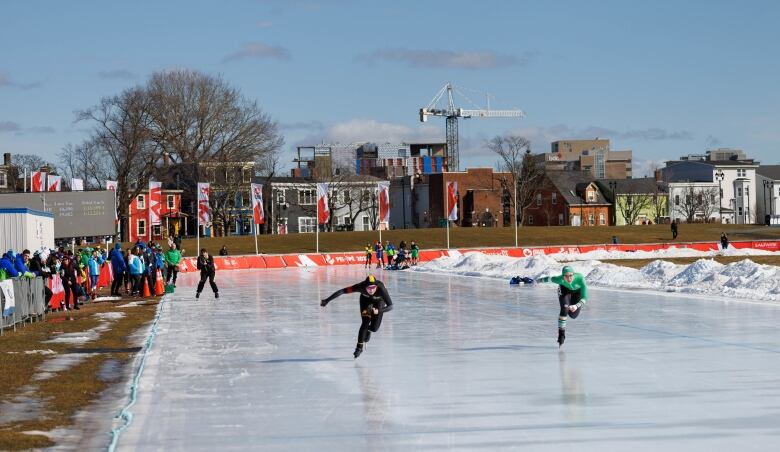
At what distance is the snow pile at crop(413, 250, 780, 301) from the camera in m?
28.8

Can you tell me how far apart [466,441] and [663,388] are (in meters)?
3.78

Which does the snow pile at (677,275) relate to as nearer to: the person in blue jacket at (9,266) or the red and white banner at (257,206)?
the person in blue jacket at (9,266)

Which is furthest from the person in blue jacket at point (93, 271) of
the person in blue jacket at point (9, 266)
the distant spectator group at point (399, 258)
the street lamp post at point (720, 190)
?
the street lamp post at point (720, 190)

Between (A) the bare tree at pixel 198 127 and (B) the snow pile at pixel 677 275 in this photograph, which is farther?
(A) the bare tree at pixel 198 127

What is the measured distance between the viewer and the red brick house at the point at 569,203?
121250mm

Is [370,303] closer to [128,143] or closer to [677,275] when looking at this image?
[677,275]

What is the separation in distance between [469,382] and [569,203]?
109439 millimetres

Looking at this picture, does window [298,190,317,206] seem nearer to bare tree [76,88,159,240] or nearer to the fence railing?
bare tree [76,88,159,240]

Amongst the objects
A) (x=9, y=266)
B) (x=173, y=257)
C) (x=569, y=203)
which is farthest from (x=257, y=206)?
(x=569, y=203)

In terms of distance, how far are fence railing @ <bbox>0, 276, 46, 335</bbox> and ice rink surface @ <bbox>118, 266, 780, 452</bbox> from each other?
3.09m

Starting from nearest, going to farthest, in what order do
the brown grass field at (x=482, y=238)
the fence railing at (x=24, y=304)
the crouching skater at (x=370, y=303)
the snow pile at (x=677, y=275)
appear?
1. the crouching skater at (x=370, y=303)
2. the fence railing at (x=24, y=304)
3. the snow pile at (x=677, y=275)
4. the brown grass field at (x=482, y=238)

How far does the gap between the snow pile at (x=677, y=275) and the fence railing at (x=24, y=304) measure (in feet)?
58.9

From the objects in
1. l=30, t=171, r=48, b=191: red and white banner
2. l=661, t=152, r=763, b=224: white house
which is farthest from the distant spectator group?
l=661, t=152, r=763, b=224: white house

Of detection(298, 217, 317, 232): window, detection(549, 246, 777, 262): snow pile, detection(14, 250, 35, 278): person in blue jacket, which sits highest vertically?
detection(298, 217, 317, 232): window
